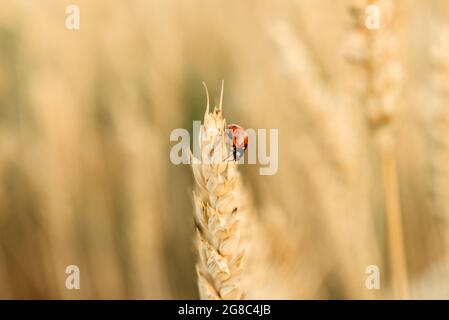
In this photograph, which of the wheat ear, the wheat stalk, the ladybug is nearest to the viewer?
the wheat ear

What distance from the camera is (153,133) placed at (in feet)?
4.02

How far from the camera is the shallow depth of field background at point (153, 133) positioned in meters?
1.19

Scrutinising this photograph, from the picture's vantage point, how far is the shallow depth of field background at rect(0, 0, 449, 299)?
1188 millimetres

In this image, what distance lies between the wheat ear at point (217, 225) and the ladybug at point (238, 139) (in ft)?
1.44

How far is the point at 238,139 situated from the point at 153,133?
0.59ft

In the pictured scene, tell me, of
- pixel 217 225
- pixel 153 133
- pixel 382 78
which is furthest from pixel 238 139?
pixel 217 225

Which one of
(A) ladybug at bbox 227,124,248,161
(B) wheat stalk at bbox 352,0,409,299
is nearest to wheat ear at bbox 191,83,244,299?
(B) wheat stalk at bbox 352,0,409,299

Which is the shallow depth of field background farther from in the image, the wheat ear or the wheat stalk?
the wheat ear

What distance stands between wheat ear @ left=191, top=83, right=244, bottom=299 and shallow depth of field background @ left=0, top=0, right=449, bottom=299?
1.51 feet

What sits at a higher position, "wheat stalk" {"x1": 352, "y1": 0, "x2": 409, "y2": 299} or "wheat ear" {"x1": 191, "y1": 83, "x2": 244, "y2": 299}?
"wheat stalk" {"x1": 352, "y1": 0, "x2": 409, "y2": 299}

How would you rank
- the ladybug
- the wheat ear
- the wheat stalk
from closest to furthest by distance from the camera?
the wheat ear
the wheat stalk
the ladybug

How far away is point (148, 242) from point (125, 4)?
0.51m

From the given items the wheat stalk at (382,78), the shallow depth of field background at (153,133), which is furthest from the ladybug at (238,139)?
the wheat stalk at (382,78)

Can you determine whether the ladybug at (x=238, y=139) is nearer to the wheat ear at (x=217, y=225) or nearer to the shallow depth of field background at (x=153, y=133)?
the shallow depth of field background at (x=153, y=133)
